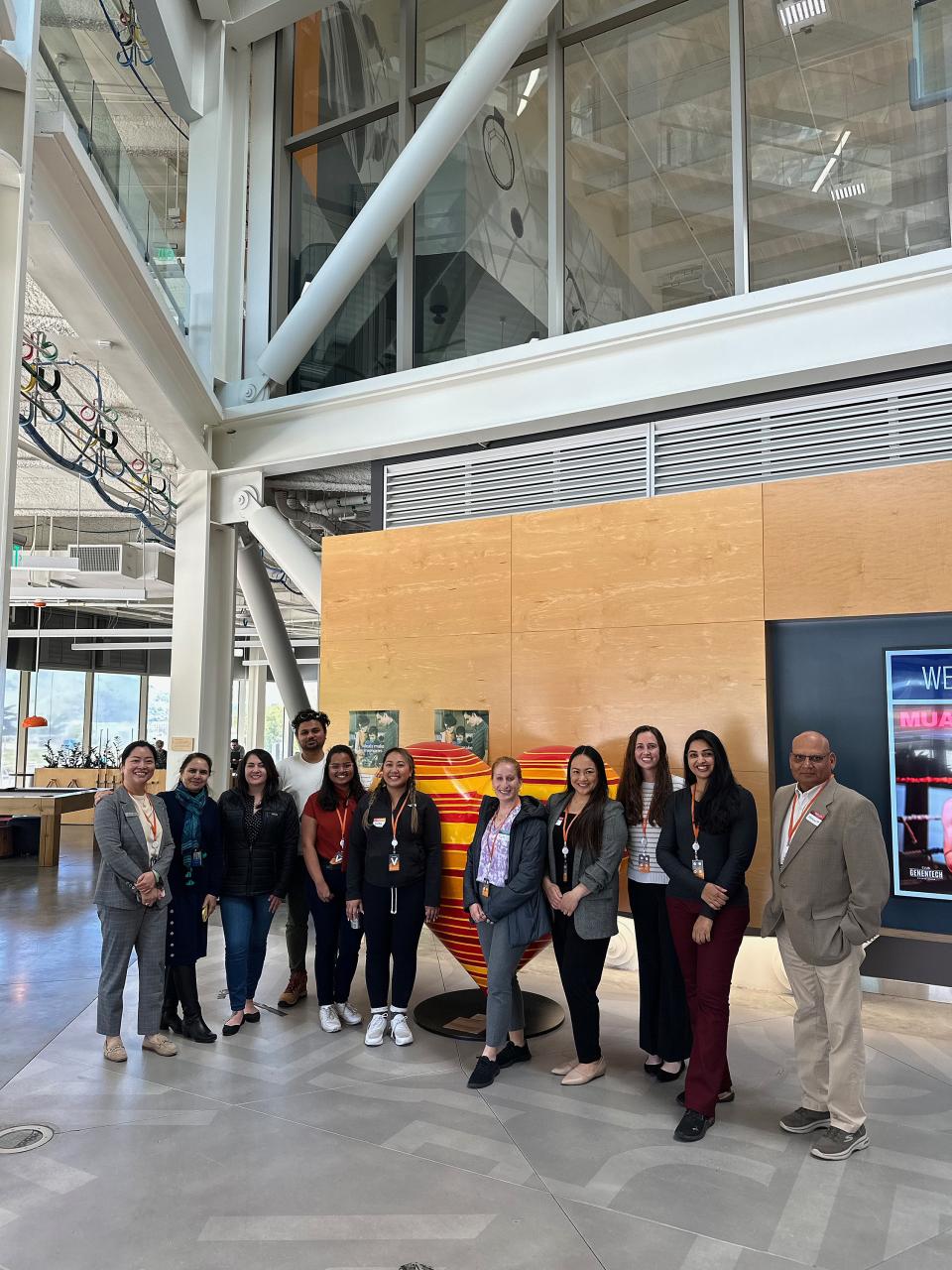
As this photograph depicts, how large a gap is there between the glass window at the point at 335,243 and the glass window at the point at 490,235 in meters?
0.34

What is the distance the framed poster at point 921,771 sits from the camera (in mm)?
5215

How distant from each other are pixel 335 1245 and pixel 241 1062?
173cm

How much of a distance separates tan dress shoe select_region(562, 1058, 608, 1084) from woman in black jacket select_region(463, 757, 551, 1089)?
33 centimetres

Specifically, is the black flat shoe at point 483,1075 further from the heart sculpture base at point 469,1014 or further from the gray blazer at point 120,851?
the gray blazer at point 120,851

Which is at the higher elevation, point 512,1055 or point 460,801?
point 460,801

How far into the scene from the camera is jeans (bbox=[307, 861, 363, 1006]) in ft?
16.3

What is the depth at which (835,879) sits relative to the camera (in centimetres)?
351

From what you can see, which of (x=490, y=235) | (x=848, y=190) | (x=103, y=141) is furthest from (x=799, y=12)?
(x=103, y=141)

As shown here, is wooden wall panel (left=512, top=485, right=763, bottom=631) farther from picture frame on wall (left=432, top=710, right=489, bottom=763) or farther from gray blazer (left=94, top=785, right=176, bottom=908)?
gray blazer (left=94, top=785, right=176, bottom=908)

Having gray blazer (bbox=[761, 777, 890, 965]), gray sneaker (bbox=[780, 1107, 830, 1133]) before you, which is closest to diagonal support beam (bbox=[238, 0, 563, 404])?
gray blazer (bbox=[761, 777, 890, 965])

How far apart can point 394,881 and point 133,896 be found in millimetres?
1237

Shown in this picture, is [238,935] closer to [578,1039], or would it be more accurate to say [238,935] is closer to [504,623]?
[578,1039]

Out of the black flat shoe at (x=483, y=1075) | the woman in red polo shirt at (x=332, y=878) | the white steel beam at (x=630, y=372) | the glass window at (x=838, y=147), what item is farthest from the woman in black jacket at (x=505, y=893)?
the glass window at (x=838, y=147)

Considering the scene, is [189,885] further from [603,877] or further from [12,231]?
[12,231]
